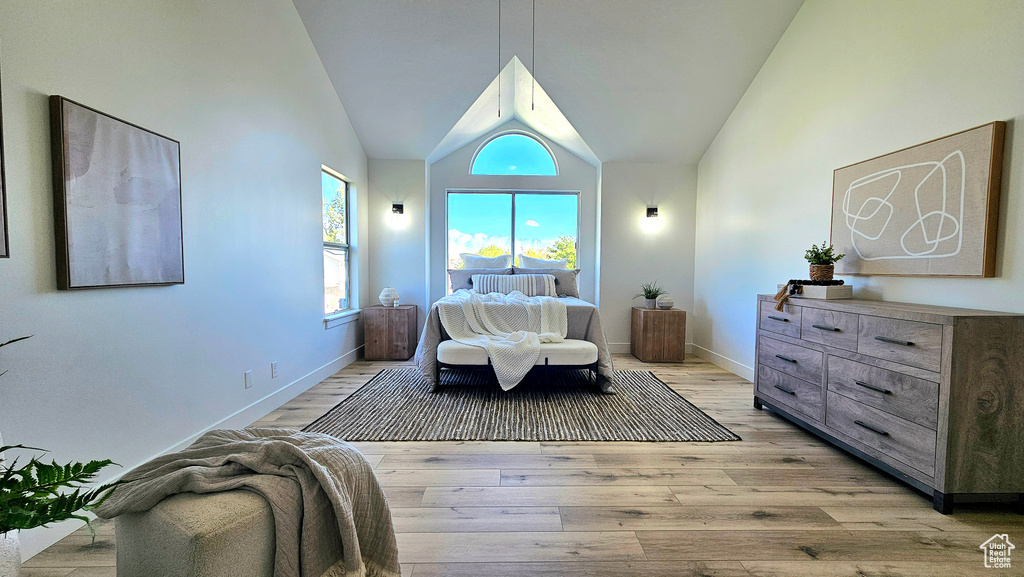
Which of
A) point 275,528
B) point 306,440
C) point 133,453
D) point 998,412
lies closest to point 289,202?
point 133,453

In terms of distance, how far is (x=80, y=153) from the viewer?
5.34 ft

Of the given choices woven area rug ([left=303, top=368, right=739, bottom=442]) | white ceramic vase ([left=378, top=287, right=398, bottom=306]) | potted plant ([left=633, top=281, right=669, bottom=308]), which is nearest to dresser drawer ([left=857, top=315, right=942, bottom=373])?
woven area rug ([left=303, top=368, right=739, bottom=442])

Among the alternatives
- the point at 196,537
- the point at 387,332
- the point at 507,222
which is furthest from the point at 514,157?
the point at 196,537

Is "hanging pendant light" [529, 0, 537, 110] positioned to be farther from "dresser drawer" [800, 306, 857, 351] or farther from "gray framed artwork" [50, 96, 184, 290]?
"dresser drawer" [800, 306, 857, 351]

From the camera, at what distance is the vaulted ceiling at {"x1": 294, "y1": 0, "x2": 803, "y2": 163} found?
11.2 ft

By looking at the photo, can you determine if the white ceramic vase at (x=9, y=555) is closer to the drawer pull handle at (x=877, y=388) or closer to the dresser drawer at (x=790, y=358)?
the drawer pull handle at (x=877, y=388)

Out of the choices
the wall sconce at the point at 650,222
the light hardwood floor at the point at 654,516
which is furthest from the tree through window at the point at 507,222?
the light hardwood floor at the point at 654,516

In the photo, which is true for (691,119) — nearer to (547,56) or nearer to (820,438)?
(547,56)

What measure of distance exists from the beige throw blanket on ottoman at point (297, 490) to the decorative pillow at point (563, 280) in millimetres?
3630

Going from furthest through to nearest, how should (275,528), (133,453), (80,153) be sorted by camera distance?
(133,453) → (80,153) → (275,528)

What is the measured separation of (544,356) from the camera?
3.41 metres

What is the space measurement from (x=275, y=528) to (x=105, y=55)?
6.90 feet

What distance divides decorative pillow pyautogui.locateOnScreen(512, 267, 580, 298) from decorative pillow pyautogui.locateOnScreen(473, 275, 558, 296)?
0.56ft

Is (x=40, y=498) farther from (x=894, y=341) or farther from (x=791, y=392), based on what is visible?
(x=791, y=392)
